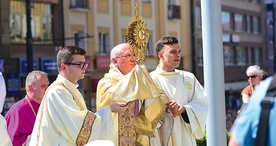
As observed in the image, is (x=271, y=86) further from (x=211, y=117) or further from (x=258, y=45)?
(x=258, y=45)

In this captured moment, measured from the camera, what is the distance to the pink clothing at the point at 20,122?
19.8 ft

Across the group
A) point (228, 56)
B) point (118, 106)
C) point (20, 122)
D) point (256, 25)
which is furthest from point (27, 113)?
point (256, 25)

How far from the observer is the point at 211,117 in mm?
5879

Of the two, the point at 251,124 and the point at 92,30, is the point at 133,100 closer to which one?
the point at 251,124

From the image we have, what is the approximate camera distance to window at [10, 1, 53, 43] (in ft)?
84.2

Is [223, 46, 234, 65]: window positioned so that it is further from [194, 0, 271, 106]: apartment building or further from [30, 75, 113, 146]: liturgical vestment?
[30, 75, 113, 146]: liturgical vestment

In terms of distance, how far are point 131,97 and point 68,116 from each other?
83cm

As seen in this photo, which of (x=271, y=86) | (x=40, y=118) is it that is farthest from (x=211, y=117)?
(x=271, y=86)

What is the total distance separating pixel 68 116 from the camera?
16.1ft

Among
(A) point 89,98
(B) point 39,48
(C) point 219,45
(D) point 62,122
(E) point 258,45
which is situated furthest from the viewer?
(E) point 258,45

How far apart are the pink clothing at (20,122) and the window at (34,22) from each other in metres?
19.9

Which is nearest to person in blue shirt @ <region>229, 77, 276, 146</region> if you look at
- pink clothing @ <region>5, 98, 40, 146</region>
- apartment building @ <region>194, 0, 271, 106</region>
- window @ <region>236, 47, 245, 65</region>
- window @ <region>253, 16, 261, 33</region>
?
pink clothing @ <region>5, 98, 40, 146</region>

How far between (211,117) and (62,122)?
1.65m

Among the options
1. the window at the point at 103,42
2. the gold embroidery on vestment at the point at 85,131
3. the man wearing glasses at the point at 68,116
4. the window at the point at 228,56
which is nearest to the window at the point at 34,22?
the window at the point at 103,42
